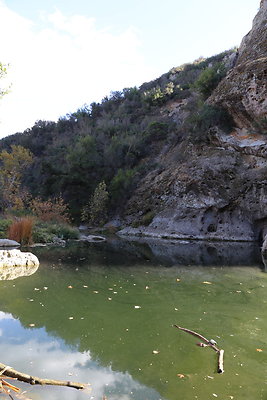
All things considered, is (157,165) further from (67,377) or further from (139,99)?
(67,377)

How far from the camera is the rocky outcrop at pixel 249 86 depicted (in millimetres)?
19219

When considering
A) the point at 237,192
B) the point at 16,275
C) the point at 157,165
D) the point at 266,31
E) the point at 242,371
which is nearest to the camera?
the point at 242,371

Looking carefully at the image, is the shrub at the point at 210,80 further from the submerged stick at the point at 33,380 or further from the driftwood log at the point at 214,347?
the submerged stick at the point at 33,380

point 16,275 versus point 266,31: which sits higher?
point 266,31

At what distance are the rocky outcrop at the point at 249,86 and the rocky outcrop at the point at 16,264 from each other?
1575 cm

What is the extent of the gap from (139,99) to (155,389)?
4137 centimetres

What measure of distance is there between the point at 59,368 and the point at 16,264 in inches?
218

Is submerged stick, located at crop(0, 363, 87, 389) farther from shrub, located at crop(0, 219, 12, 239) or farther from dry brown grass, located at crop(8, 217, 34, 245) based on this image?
shrub, located at crop(0, 219, 12, 239)

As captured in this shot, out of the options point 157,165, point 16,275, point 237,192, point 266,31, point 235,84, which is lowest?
Result: point 16,275

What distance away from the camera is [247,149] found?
2012cm

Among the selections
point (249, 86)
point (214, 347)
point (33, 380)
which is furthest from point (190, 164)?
point (33, 380)


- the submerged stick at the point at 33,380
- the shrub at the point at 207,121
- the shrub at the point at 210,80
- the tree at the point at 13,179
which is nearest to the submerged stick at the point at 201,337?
the submerged stick at the point at 33,380

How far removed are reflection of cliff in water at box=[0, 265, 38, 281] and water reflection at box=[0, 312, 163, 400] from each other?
320 cm

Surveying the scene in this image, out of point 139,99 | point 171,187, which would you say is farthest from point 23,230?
point 139,99
